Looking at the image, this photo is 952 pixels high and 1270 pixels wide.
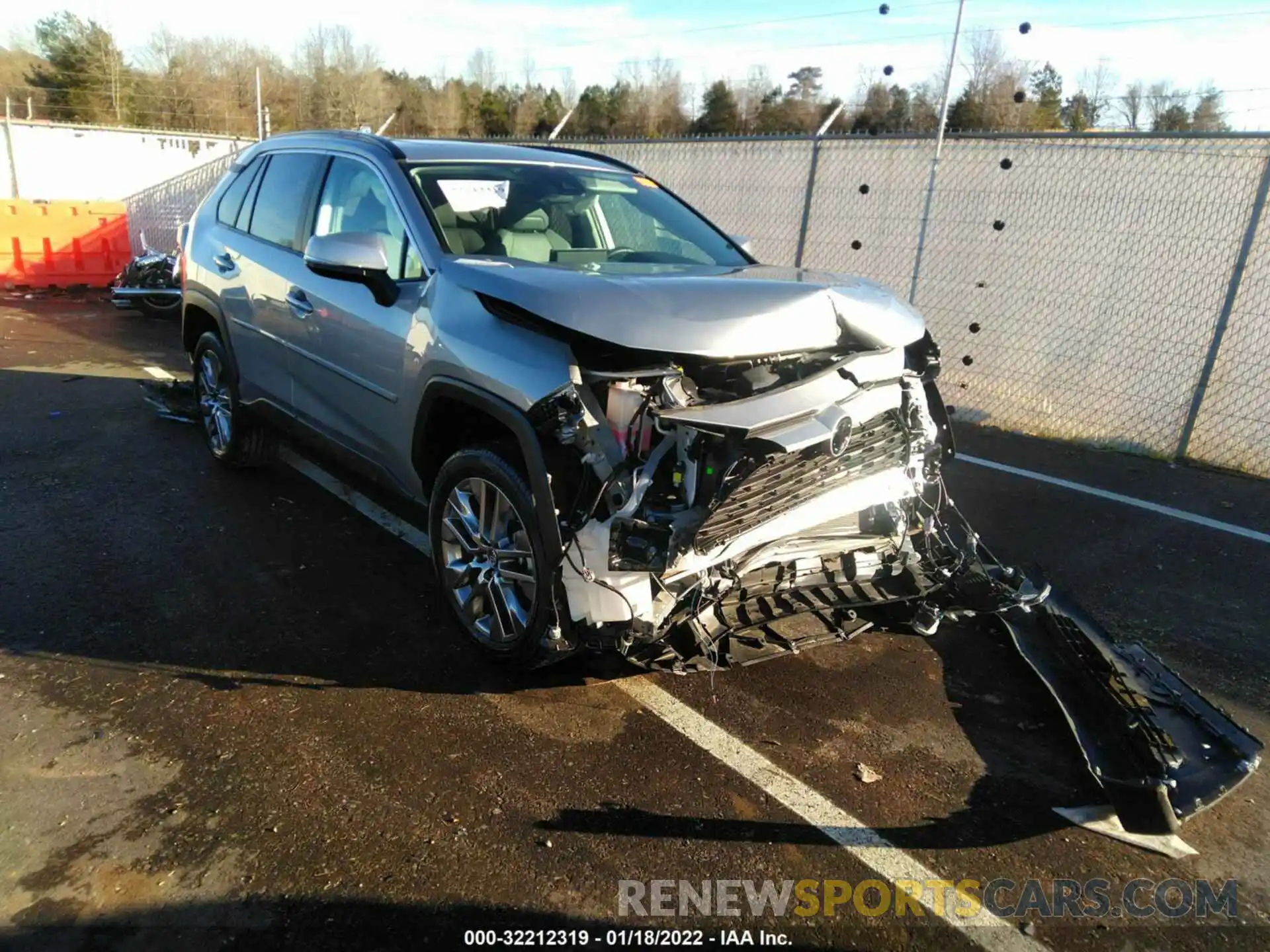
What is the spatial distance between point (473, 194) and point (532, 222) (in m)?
0.29

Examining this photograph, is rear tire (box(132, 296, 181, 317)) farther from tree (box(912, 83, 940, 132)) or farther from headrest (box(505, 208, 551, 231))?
tree (box(912, 83, 940, 132))

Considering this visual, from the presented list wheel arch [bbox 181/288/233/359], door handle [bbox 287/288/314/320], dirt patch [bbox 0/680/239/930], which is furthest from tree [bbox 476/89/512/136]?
dirt patch [bbox 0/680/239/930]

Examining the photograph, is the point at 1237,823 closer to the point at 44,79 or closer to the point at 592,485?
the point at 592,485

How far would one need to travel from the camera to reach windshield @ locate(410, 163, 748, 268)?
385 cm

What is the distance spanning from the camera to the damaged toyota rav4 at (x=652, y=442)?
2.89 meters

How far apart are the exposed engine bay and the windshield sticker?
1.34 meters

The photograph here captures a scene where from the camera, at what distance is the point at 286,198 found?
4.88 meters

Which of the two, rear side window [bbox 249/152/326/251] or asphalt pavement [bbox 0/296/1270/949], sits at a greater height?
rear side window [bbox 249/152/326/251]

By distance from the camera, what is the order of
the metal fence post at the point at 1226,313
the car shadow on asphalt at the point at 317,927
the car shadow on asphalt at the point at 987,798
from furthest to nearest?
1. the metal fence post at the point at 1226,313
2. the car shadow on asphalt at the point at 987,798
3. the car shadow on asphalt at the point at 317,927

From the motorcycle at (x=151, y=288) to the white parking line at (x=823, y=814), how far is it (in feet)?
35.7

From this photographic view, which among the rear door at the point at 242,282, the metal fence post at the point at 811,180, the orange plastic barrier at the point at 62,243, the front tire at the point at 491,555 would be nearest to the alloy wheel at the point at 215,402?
the rear door at the point at 242,282

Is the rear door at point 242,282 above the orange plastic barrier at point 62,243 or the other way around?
above

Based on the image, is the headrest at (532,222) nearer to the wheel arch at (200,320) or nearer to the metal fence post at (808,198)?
the wheel arch at (200,320)

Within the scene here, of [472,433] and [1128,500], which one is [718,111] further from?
[472,433]
